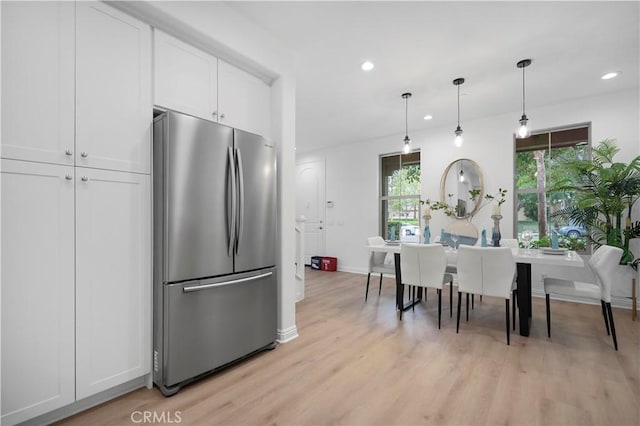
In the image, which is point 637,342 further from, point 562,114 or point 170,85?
point 170,85

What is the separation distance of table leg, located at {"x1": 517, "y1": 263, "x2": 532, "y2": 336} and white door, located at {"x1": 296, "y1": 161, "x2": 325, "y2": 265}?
4442 mm

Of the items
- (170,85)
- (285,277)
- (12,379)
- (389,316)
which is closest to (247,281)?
(285,277)

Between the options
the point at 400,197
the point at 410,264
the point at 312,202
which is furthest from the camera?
the point at 312,202

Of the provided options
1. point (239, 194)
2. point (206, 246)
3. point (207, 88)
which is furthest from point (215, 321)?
point (207, 88)

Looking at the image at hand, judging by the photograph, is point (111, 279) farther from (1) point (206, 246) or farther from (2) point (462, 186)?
(2) point (462, 186)

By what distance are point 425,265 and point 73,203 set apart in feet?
9.76

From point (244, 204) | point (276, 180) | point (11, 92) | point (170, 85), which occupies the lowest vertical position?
point (244, 204)

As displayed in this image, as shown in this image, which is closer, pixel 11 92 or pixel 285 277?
pixel 11 92

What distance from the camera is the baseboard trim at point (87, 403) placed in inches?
62.1

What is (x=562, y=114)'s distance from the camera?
424cm

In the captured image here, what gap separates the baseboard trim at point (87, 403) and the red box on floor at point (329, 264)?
4629 mm

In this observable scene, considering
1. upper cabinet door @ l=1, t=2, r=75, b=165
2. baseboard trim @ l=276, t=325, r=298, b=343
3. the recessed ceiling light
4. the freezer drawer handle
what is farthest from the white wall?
upper cabinet door @ l=1, t=2, r=75, b=165

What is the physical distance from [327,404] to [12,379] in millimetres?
1608

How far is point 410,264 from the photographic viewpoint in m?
3.27
